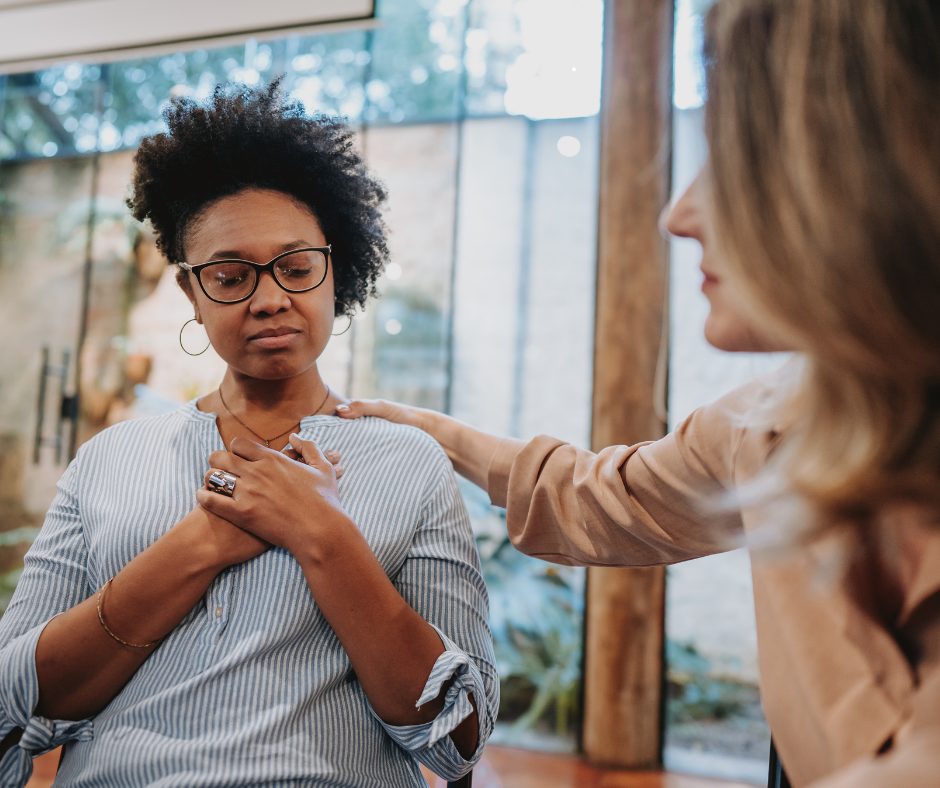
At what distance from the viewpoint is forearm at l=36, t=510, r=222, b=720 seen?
101 centimetres

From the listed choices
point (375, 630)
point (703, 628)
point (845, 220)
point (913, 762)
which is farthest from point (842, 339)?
point (703, 628)

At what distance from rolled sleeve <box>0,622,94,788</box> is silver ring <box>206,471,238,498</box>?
0.32 m

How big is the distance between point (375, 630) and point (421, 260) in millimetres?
3032

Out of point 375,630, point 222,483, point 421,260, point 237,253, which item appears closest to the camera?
point 375,630

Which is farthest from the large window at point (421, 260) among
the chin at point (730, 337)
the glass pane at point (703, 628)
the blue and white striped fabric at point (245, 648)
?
the chin at point (730, 337)

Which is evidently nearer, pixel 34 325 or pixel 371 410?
pixel 371 410

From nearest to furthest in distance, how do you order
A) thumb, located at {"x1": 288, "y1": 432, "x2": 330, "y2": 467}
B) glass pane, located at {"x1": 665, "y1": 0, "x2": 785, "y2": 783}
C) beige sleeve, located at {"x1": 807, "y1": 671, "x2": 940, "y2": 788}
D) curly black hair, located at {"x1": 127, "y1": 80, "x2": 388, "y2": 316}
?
beige sleeve, located at {"x1": 807, "y1": 671, "x2": 940, "y2": 788} → thumb, located at {"x1": 288, "y1": 432, "x2": 330, "y2": 467} → curly black hair, located at {"x1": 127, "y1": 80, "x2": 388, "y2": 316} → glass pane, located at {"x1": 665, "y1": 0, "x2": 785, "y2": 783}

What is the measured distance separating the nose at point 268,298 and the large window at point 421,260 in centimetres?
245

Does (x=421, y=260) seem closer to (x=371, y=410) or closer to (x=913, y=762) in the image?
(x=371, y=410)

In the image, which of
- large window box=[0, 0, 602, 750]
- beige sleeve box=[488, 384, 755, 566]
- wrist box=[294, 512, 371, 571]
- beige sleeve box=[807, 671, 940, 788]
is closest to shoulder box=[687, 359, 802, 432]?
beige sleeve box=[488, 384, 755, 566]

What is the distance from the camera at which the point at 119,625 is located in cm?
101

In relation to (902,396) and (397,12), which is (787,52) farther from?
(397,12)

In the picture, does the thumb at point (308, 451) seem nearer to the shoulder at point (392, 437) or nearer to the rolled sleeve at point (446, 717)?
the shoulder at point (392, 437)

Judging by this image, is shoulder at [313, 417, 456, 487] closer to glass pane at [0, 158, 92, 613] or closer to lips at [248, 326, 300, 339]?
lips at [248, 326, 300, 339]
